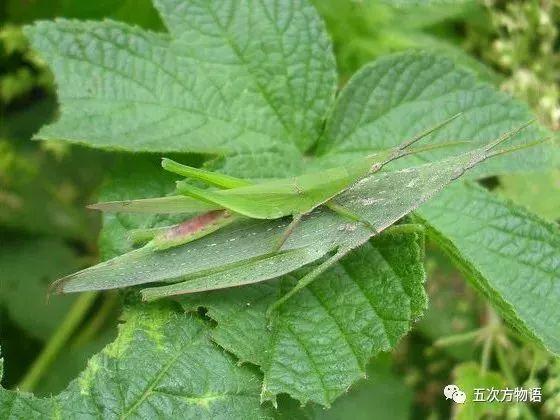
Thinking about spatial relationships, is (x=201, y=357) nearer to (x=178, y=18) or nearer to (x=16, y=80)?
(x=178, y=18)

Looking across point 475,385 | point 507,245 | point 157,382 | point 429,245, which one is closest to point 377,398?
point 475,385

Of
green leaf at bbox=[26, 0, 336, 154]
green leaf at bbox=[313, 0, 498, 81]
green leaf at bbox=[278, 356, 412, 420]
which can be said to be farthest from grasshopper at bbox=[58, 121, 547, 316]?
green leaf at bbox=[313, 0, 498, 81]

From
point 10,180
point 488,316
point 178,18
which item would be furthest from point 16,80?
point 488,316

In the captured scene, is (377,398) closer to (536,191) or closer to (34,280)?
(536,191)

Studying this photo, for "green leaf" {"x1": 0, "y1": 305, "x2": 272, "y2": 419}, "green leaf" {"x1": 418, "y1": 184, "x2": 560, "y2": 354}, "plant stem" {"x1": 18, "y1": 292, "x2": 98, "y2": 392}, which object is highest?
"green leaf" {"x1": 418, "y1": 184, "x2": 560, "y2": 354}

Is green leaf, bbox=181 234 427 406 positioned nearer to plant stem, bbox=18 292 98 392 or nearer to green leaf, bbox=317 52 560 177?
green leaf, bbox=317 52 560 177

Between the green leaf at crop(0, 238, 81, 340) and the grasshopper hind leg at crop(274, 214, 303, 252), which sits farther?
the green leaf at crop(0, 238, 81, 340)
